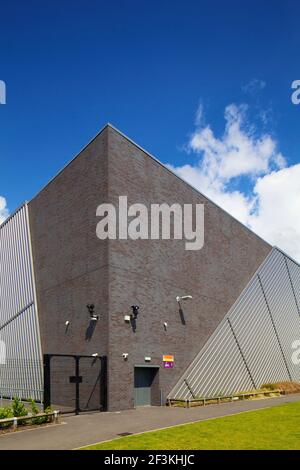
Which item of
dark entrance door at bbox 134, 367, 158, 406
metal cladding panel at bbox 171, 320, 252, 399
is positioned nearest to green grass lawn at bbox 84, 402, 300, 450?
dark entrance door at bbox 134, 367, 158, 406

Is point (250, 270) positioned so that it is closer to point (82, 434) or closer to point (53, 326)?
point (53, 326)

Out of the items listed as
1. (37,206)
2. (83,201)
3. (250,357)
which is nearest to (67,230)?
(83,201)

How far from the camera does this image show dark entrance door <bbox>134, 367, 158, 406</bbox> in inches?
858

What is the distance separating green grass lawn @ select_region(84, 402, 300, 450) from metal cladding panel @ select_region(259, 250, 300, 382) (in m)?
22.3

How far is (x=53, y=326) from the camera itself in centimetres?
2447

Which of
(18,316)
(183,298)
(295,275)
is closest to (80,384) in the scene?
(183,298)

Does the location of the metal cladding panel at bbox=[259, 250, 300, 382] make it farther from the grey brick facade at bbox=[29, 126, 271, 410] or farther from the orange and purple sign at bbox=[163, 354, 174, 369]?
the orange and purple sign at bbox=[163, 354, 174, 369]

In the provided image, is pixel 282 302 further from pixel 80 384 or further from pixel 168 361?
pixel 80 384

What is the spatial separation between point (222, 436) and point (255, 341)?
21795mm

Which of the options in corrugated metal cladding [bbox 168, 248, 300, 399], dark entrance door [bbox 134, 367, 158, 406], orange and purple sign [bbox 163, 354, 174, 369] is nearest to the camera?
dark entrance door [bbox 134, 367, 158, 406]
